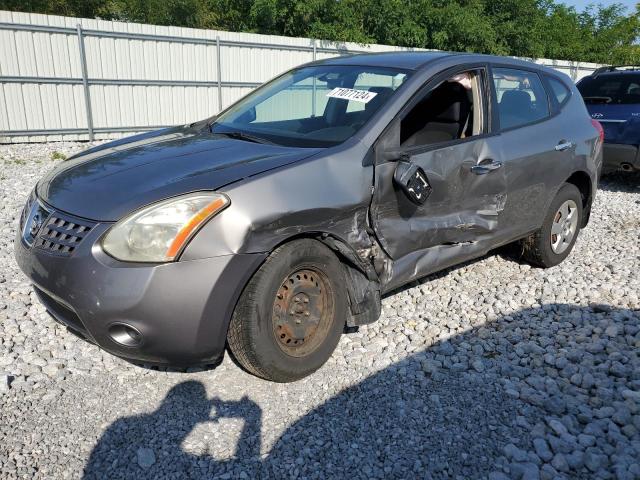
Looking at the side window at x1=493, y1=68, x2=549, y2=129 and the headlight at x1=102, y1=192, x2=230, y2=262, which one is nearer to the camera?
the headlight at x1=102, y1=192, x2=230, y2=262

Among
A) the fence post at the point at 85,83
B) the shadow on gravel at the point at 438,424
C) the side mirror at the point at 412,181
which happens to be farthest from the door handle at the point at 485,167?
the fence post at the point at 85,83

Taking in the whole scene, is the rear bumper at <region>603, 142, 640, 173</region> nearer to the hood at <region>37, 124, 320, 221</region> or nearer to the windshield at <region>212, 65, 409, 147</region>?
the windshield at <region>212, 65, 409, 147</region>

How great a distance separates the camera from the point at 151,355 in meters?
2.57

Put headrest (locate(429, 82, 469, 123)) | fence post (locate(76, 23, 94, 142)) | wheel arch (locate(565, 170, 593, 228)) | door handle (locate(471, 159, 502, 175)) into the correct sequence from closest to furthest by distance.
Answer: door handle (locate(471, 159, 502, 175))
headrest (locate(429, 82, 469, 123))
wheel arch (locate(565, 170, 593, 228))
fence post (locate(76, 23, 94, 142))

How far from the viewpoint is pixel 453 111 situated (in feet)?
12.8

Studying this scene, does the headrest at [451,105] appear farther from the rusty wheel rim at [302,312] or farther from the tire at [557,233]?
the rusty wheel rim at [302,312]

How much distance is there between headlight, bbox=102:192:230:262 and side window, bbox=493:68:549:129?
250cm

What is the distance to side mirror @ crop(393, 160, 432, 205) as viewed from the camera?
3.14 metres

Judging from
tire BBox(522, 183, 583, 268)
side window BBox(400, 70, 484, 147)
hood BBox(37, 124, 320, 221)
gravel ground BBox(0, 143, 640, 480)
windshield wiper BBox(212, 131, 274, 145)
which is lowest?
gravel ground BBox(0, 143, 640, 480)

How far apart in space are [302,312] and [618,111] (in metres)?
6.88

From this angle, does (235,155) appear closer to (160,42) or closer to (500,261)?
(500,261)

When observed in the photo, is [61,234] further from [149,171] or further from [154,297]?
[154,297]

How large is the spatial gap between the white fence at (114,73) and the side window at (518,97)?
29.5 ft

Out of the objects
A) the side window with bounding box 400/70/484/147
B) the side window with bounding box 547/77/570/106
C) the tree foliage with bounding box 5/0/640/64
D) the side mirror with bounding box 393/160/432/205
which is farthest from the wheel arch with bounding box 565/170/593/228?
the tree foliage with bounding box 5/0/640/64
